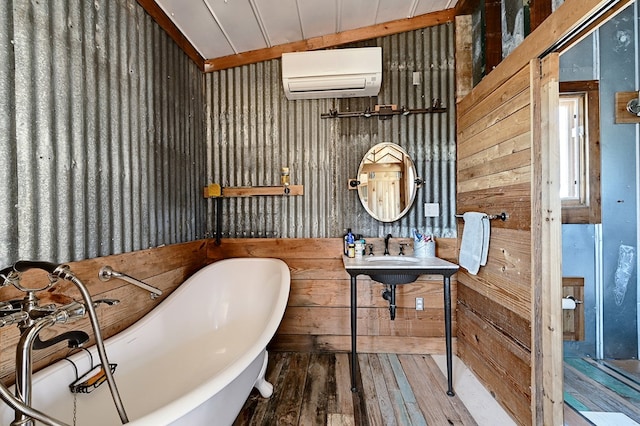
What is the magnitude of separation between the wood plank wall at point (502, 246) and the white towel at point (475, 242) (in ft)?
0.15

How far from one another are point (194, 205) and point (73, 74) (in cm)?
114

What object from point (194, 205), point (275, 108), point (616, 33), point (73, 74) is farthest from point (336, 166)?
point (616, 33)

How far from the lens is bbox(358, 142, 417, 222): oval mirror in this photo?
88.4 inches

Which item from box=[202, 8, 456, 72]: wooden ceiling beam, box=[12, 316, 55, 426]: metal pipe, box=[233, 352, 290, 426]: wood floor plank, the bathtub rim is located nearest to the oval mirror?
box=[202, 8, 456, 72]: wooden ceiling beam

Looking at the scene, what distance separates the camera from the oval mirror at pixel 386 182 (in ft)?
7.36

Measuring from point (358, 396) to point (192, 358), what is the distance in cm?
104

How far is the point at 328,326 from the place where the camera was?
2230 mm

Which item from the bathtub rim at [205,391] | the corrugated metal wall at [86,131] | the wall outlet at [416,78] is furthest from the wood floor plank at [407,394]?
the wall outlet at [416,78]

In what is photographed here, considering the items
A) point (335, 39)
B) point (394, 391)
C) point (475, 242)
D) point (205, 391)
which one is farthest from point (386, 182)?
point (205, 391)

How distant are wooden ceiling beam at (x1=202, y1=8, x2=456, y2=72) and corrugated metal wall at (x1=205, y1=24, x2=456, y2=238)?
0.17 ft

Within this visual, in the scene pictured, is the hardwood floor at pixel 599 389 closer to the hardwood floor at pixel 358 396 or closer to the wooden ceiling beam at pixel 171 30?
the hardwood floor at pixel 358 396

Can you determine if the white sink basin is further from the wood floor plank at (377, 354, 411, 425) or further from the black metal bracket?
the black metal bracket

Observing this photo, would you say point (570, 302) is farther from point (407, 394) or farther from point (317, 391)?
point (317, 391)

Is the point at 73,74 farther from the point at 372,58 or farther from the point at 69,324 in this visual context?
the point at 372,58
